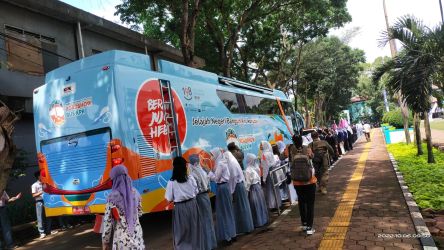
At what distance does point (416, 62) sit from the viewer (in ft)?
35.0

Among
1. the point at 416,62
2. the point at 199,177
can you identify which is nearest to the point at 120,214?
the point at 199,177

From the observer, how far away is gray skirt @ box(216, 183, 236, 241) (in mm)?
6336

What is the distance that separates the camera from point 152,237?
24.9 ft

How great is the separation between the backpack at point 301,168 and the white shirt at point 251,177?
102 centimetres

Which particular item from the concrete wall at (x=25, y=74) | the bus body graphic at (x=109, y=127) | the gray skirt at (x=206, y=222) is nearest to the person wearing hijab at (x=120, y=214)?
the gray skirt at (x=206, y=222)

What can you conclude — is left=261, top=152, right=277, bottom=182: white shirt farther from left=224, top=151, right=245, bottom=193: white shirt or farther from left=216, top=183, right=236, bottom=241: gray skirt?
left=216, top=183, right=236, bottom=241: gray skirt

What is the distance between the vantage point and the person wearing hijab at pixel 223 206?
634 cm

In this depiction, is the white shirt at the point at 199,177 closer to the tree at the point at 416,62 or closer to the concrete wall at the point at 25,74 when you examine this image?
the concrete wall at the point at 25,74

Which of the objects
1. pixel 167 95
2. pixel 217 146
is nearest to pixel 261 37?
pixel 217 146

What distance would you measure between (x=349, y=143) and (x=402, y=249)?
58.7 ft

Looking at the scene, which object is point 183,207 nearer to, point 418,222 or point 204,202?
point 204,202

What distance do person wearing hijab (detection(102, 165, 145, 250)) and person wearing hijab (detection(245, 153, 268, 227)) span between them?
299cm

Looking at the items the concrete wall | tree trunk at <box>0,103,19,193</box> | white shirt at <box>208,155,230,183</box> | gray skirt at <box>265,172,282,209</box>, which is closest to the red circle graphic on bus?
white shirt at <box>208,155,230,183</box>

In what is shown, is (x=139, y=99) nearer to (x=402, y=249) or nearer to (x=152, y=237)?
(x=152, y=237)
